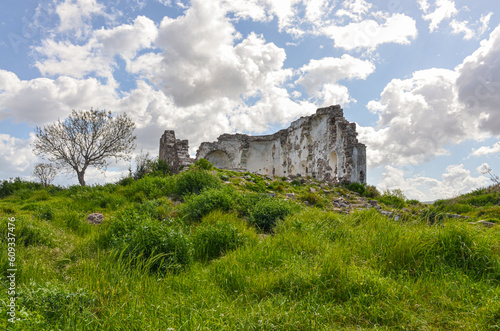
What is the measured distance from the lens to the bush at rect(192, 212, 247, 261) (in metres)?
3.99

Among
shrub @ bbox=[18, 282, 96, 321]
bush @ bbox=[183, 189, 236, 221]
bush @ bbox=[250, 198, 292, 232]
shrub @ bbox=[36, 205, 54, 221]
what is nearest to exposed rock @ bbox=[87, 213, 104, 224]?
shrub @ bbox=[36, 205, 54, 221]

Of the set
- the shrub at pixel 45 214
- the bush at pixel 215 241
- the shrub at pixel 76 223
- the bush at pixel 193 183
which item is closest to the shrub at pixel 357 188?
the bush at pixel 193 183

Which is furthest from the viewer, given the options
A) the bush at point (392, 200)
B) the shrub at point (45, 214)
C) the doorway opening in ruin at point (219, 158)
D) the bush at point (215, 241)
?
the doorway opening in ruin at point (219, 158)

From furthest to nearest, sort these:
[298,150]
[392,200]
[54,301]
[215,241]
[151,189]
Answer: [298,150] → [392,200] → [151,189] → [215,241] → [54,301]

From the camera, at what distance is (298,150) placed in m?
20.4

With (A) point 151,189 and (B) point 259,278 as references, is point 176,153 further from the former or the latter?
(B) point 259,278

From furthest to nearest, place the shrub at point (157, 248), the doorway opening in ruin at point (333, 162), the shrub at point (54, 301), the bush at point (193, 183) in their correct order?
the doorway opening in ruin at point (333, 162), the bush at point (193, 183), the shrub at point (157, 248), the shrub at point (54, 301)

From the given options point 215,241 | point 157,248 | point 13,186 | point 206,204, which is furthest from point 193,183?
point 13,186

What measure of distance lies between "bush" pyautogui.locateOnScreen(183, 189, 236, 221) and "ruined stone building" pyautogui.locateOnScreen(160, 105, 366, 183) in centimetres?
872

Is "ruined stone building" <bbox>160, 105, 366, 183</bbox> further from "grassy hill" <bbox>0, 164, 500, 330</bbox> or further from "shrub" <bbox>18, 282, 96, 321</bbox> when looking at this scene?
"shrub" <bbox>18, 282, 96, 321</bbox>

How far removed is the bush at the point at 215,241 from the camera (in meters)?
3.99

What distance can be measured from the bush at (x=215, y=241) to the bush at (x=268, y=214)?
1.09 m

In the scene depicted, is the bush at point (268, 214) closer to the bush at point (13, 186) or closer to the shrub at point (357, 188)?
the shrub at point (357, 188)

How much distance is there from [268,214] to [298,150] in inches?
594
